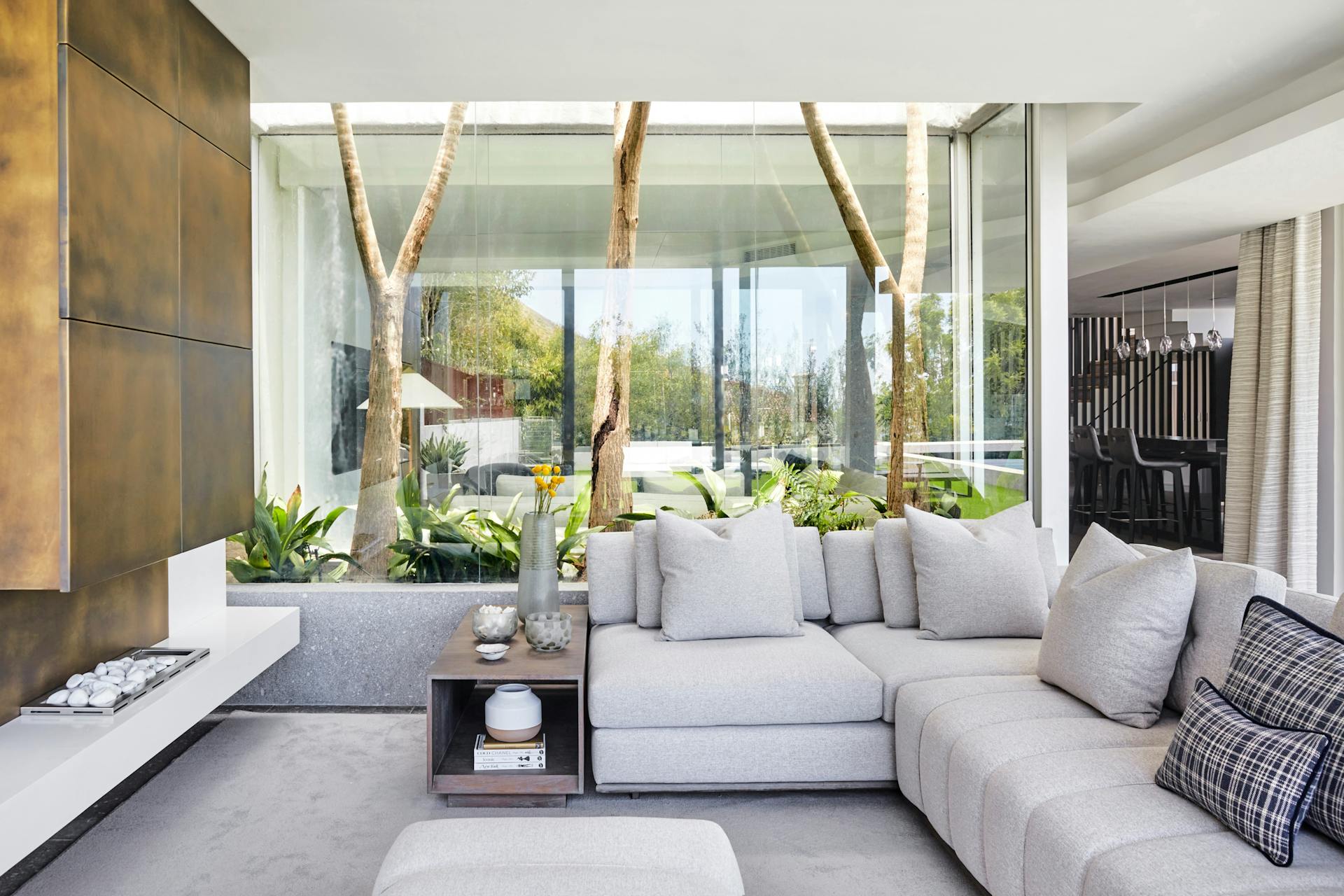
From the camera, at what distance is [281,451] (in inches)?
162

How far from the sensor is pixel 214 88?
2898mm

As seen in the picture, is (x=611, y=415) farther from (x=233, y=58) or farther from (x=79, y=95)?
(x=79, y=95)

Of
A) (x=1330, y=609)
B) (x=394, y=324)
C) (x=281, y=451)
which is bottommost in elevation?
(x=1330, y=609)

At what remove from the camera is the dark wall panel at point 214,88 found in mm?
2719

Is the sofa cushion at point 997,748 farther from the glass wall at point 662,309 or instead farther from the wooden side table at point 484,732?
the glass wall at point 662,309

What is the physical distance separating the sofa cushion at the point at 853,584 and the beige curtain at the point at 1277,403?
2.93 meters

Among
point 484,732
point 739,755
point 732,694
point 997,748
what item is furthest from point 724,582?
point 997,748

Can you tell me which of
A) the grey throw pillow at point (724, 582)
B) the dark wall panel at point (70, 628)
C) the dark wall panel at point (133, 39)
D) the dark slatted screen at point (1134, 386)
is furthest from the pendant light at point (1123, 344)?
the dark wall panel at point (70, 628)

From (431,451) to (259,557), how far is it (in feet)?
2.99

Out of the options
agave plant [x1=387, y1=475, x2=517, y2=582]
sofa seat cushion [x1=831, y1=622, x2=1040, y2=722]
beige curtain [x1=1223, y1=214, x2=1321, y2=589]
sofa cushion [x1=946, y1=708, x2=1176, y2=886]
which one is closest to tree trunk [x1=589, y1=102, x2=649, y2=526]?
agave plant [x1=387, y1=475, x2=517, y2=582]

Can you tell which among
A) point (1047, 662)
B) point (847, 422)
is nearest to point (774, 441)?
point (847, 422)

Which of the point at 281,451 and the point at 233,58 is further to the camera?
the point at 281,451

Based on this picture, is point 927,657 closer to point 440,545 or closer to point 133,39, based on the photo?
point 440,545

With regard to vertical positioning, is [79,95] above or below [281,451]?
above
